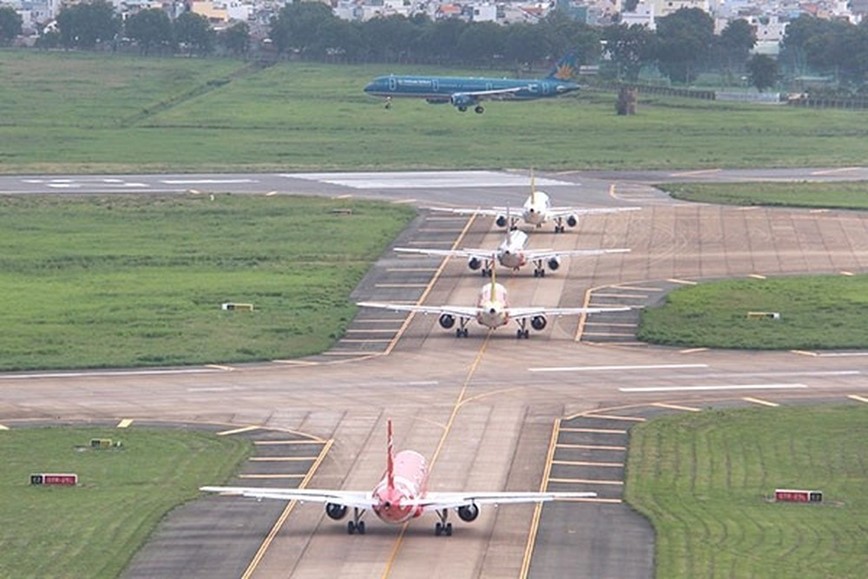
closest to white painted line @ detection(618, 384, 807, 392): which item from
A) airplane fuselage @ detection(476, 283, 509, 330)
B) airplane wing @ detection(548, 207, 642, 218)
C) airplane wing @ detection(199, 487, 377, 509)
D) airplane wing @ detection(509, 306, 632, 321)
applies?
airplane fuselage @ detection(476, 283, 509, 330)

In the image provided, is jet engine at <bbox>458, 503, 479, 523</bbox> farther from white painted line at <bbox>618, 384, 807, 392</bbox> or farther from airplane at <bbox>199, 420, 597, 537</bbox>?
white painted line at <bbox>618, 384, 807, 392</bbox>

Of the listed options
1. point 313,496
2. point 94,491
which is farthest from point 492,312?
point 313,496

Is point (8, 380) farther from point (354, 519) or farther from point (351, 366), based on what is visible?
point (354, 519)

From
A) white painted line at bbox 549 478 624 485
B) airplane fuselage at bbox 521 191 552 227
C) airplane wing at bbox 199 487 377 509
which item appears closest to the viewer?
airplane wing at bbox 199 487 377 509

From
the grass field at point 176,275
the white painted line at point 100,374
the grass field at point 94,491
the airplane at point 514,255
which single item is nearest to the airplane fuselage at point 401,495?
the grass field at point 94,491

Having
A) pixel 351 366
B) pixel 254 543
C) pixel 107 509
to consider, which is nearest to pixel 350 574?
pixel 254 543

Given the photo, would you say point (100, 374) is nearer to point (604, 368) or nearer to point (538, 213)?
point (604, 368)
